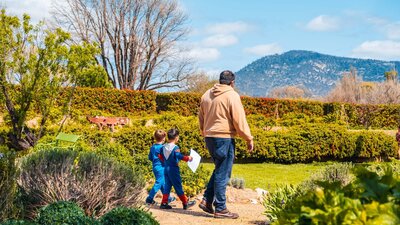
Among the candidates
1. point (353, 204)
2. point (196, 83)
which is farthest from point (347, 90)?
point (353, 204)

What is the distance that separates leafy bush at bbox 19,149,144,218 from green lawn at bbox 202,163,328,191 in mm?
4533

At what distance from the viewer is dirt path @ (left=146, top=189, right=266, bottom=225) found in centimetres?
624

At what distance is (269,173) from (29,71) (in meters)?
6.14

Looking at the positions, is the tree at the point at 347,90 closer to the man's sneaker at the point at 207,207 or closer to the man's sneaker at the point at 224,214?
the man's sneaker at the point at 207,207

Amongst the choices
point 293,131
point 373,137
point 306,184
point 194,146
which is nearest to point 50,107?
point 194,146

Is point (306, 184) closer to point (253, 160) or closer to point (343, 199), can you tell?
point (343, 199)

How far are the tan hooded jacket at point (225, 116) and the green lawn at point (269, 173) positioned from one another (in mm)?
3481

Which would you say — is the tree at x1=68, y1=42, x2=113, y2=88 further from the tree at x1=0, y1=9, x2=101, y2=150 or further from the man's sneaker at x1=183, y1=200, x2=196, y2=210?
the man's sneaker at x1=183, y1=200, x2=196, y2=210

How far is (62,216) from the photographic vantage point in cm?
401

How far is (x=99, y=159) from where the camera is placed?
557 cm

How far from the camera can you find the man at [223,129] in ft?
20.5

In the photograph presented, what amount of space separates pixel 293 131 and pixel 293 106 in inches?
540

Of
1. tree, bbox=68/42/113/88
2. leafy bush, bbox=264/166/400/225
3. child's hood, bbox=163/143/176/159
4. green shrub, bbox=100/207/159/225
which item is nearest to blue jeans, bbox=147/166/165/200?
child's hood, bbox=163/143/176/159

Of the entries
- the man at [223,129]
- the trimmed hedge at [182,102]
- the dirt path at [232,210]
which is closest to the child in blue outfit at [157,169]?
the dirt path at [232,210]
